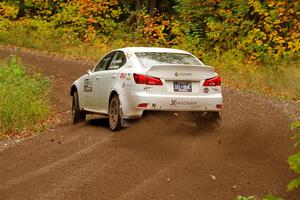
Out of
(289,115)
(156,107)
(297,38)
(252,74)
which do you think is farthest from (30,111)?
(297,38)

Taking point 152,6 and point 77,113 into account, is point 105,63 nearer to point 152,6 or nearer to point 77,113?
point 77,113

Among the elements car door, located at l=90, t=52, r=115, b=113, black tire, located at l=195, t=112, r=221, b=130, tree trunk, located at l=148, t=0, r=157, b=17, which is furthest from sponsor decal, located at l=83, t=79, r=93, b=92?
tree trunk, located at l=148, t=0, r=157, b=17

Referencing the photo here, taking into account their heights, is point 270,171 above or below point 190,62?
below

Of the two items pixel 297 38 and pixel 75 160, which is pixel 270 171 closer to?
pixel 75 160

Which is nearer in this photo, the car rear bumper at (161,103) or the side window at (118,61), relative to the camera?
the car rear bumper at (161,103)

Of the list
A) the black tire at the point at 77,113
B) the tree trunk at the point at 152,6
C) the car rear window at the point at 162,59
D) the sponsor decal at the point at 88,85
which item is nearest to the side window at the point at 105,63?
the sponsor decal at the point at 88,85

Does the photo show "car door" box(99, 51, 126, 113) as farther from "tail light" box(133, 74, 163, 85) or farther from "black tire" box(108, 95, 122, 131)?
"tail light" box(133, 74, 163, 85)

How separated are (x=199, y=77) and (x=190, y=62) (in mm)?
681

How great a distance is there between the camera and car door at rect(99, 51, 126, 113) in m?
11.5

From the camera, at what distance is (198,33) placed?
30.8m

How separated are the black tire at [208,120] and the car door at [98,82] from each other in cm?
209

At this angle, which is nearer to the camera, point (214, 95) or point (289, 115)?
point (214, 95)

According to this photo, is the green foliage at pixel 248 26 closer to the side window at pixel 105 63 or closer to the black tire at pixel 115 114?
the side window at pixel 105 63

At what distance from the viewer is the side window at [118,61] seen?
11.7 meters
